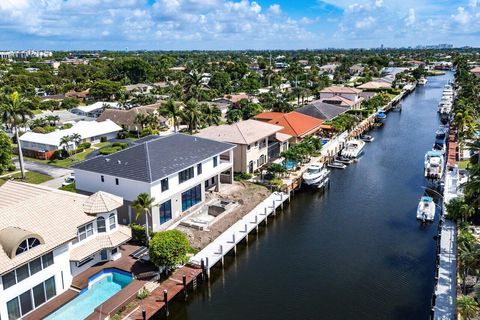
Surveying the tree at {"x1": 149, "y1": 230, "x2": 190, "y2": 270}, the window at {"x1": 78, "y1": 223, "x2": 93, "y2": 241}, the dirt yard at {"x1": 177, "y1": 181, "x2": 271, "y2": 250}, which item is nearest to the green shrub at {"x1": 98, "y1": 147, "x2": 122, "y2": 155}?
the dirt yard at {"x1": 177, "y1": 181, "x2": 271, "y2": 250}

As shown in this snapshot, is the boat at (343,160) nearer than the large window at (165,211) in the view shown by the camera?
No

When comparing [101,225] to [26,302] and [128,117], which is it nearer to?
[26,302]

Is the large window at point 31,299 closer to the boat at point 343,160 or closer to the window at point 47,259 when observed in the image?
the window at point 47,259

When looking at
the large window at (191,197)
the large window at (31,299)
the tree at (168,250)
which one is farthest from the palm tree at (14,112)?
the tree at (168,250)

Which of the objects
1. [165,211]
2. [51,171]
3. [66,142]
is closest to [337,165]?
[165,211]

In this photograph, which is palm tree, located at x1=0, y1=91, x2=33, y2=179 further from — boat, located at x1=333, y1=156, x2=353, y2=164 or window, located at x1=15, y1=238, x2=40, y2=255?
boat, located at x1=333, y1=156, x2=353, y2=164

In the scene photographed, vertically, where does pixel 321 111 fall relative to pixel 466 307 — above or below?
above
